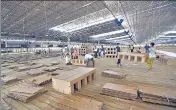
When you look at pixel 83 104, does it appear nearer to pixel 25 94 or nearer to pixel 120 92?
pixel 120 92

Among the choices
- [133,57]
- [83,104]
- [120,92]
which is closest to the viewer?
[83,104]

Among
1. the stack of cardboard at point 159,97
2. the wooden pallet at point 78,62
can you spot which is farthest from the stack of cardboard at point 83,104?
the wooden pallet at point 78,62

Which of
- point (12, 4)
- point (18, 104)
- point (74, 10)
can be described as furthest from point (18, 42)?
point (18, 104)

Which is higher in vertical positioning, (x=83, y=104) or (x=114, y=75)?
(x=114, y=75)

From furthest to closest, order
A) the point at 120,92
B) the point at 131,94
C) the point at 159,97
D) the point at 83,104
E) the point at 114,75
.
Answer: the point at 114,75 < the point at 120,92 < the point at 131,94 < the point at 159,97 < the point at 83,104

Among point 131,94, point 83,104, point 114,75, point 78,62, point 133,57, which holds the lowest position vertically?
point 83,104

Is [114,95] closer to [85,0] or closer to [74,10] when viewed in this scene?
[85,0]

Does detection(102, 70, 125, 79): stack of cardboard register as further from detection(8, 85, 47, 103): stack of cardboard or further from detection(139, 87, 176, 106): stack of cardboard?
detection(8, 85, 47, 103): stack of cardboard

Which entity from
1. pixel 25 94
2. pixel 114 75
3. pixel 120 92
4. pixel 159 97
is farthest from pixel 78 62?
pixel 159 97

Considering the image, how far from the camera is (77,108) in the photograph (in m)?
2.42

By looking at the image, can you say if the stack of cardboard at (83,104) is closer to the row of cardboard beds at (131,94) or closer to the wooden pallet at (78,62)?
the row of cardboard beds at (131,94)

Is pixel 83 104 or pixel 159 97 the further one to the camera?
pixel 159 97

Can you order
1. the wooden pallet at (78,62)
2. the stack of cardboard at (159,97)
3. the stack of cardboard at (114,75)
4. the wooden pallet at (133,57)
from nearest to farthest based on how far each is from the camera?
the stack of cardboard at (159,97)
the stack of cardboard at (114,75)
the wooden pallet at (78,62)
the wooden pallet at (133,57)

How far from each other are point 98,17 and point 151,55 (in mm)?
10787
